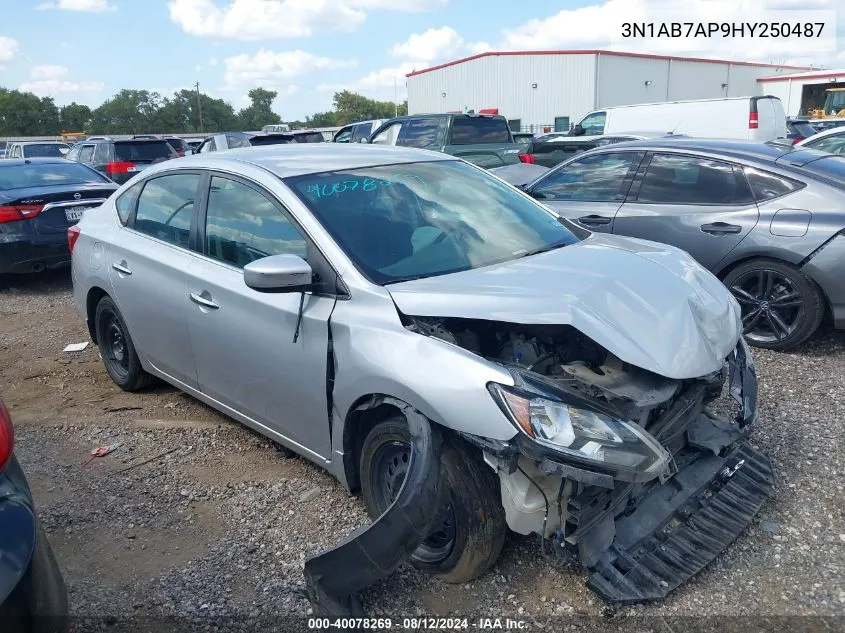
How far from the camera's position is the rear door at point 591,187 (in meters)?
6.26

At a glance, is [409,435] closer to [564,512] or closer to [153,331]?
[564,512]

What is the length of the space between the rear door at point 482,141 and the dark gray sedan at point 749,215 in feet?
17.8

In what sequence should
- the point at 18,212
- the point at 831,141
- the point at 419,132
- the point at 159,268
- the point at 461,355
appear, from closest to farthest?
the point at 461,355
the point at 159,268
the point at 18,212
the point at 831,141
the point at 419,132

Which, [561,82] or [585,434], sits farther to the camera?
[561,82]

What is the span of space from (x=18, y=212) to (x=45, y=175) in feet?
3.94

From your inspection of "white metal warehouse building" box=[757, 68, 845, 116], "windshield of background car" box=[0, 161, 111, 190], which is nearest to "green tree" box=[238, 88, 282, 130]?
"white metal warehouse building" box=[757, 68, 845, 116]

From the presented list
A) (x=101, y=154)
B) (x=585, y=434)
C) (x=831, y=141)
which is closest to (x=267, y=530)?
(x=585, y=434)

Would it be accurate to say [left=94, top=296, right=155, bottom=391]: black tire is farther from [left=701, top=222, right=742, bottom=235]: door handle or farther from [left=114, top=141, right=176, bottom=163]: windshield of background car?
[left=114, top=141, right=176, bottom=163]: windshield of background car

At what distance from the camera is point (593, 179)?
6559 millimetres

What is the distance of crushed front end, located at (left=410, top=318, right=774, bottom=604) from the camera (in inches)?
100

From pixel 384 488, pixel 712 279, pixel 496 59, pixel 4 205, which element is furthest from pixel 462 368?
pixel 496 59

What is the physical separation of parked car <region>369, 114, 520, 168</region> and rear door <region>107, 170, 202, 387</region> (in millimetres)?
7500

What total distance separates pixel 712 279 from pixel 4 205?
7.77 metres

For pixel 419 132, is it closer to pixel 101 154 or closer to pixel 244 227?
pixel 101 154
